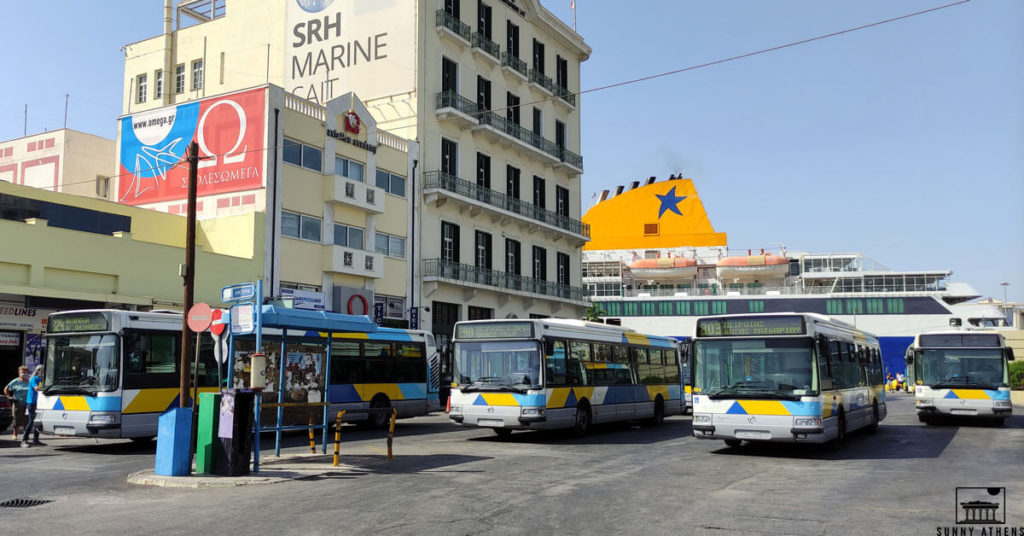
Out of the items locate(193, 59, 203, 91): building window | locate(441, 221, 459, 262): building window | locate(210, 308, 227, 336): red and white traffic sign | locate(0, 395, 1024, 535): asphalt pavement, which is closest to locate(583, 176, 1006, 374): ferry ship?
locate(441, 221, 459, 262): building window

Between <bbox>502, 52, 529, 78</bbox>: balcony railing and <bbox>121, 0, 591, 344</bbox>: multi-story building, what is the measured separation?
6 centimetres

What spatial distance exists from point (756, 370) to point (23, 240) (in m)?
20.0

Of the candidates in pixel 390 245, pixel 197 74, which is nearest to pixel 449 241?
pixel 390 245

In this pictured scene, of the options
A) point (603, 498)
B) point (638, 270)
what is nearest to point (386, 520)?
point (603, 498)

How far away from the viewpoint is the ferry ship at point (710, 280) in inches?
2825

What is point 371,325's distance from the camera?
1719cm

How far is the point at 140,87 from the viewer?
143 ft

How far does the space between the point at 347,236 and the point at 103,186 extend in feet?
43.0

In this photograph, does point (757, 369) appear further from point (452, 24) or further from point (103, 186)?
point (103, 186)

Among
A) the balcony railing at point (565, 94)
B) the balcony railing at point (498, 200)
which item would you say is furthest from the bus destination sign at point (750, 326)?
the balcony railing at point (565, 94)

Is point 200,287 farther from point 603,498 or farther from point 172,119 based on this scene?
point 603,498

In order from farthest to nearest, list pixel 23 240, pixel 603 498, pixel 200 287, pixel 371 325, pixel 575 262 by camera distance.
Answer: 1. pixel 575 262
2. pixel 200 287
3. pixel 23 240
4. pixel 371 325
5. pixel 603 498

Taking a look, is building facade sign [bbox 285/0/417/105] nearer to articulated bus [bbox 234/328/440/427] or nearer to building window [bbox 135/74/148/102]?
building window [bbox 135/74/148/102]

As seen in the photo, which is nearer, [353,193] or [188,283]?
[188,283]
